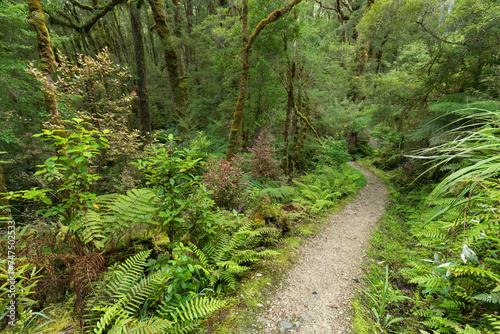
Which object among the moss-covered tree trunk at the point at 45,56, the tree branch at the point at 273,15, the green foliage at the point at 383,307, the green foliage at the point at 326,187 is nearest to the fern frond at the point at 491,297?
the green foliage at the point at 383,307

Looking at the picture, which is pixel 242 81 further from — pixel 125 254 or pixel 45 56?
pixel 125 254

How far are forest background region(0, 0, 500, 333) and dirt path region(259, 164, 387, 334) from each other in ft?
1.05

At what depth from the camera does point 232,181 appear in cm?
482

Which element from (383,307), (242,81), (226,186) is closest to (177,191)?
(226,186)

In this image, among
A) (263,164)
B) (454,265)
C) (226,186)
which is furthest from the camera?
(263,164)

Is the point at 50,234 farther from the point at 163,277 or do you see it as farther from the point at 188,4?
the point at 188,4

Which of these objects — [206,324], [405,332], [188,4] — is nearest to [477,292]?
[405,332]

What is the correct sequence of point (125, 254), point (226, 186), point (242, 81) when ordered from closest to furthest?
point (125, 254)
point (226, 186)
point (242, 81)

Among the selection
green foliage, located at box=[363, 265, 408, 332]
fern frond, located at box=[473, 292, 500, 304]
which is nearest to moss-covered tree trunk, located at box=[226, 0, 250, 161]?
green foliage, located at box=[363, 265, 408, 332]

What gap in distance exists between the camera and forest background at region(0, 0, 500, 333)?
1896 mm

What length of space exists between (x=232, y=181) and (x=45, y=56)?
4021 mm

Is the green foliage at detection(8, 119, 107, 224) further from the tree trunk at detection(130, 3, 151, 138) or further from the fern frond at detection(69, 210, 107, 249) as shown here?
the tree trunk at detection(130, 3, 151, 138)

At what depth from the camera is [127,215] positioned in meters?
2.79

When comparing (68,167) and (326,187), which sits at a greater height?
(68,167)
